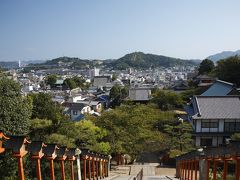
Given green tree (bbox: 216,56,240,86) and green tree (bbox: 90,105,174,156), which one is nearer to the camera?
green tree (bbox: 90,105,174,156)

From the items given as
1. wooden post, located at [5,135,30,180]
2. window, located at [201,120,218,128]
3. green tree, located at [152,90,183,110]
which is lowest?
window, located at [201,120,218,128]

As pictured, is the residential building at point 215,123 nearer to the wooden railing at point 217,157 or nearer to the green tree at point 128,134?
the green tree at point 128,134

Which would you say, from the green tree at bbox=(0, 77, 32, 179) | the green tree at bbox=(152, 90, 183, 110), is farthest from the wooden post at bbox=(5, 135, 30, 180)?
the green tree at bbox=(152, 90, 183, 110)

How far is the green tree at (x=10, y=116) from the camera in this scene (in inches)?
553

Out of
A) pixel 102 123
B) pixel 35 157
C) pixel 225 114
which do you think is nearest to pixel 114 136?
pixel 102 123

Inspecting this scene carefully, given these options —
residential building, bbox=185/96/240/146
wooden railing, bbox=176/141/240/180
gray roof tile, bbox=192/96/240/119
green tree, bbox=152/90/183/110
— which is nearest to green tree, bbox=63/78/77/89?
green tree, bbox=152/90/183/110

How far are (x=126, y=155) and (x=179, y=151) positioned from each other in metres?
4.74

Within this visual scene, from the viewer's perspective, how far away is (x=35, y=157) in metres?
5.77

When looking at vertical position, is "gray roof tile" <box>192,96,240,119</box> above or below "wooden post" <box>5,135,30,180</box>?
below

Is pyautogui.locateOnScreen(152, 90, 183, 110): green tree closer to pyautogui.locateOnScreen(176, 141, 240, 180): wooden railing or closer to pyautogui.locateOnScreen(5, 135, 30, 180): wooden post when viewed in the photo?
pyautogui.locateOnScreen(176, 141, 240, 180): wooden railing

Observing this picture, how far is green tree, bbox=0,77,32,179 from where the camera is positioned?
46.1 feet

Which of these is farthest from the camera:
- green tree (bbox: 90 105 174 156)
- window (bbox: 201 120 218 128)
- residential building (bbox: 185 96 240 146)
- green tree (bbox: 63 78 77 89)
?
green tree (bbox: 63 78 77 89)

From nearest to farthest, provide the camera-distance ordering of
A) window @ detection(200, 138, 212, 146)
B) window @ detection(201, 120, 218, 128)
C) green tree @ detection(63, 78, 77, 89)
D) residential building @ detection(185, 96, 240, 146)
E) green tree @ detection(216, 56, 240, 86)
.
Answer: residential building @ detection(185, 96, 240, 146) → window @ detection(201, 120, 218, 128) → window @ detection(200, 138, 212, 146) → green tree @ detection(216, 56, 240, 86) → green tree @ detection(63, 78, 77, 89)

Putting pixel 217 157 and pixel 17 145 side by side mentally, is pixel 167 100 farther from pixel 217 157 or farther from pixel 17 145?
pixel 17 145
